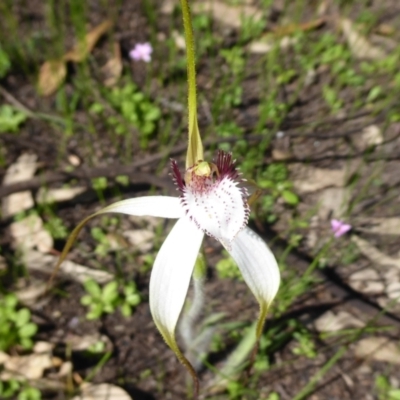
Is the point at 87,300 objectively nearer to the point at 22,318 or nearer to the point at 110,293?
the point at 110,293

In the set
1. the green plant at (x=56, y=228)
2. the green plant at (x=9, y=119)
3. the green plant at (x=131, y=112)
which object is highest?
the green plant at (x=9, y=119)

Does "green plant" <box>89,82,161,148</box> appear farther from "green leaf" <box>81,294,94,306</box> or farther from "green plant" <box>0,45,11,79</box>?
"green leaf" <box>81,294,94,306</box>

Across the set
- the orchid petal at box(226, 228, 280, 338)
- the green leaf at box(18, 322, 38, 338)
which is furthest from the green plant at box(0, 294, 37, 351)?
the orchid petal at box(226, 228, 280, 338)

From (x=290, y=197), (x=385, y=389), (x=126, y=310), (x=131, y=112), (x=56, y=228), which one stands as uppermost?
(x=131, y=112)

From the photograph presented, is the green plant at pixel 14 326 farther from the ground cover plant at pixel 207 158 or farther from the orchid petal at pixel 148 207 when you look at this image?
the orchid petal at pixel 148 207

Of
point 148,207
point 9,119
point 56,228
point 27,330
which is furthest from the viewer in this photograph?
point 9,119

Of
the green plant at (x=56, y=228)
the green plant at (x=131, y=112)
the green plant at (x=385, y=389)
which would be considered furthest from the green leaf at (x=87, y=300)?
the green plant at (x=385, y=389)

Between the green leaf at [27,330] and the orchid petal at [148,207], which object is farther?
the green leaf at [27,330]

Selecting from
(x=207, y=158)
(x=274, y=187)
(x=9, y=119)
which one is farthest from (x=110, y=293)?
(x=9, y=119)
